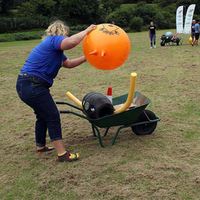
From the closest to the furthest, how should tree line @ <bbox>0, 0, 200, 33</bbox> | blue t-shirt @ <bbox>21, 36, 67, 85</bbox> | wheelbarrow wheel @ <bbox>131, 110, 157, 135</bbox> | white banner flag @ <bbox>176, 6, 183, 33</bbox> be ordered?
blue t-shirt @ <bbox>21, 36, 67, 85</bbox> → wheelbarrow wheel @ <bbox>131, 110, 157, 135</bbox> → white banner flag @ <bbox>176, 6, 183, 33</bbox> → tree line @ <bbox>0, 0, 200, 33</bbox>

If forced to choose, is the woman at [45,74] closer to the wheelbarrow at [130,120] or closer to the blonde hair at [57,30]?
the blonde hair at [57,30]

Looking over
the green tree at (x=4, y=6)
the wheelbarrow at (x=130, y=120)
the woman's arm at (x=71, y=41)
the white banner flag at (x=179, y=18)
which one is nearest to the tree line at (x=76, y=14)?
the green tree at (x=4, y=6)

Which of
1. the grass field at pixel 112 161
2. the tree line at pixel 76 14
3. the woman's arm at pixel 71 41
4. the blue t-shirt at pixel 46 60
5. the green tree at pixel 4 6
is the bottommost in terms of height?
the tree line at pixel 76 14

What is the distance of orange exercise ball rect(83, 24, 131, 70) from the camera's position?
14.9 feet

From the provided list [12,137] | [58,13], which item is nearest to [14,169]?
[12,137]

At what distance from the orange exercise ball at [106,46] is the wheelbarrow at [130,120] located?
2.34ft

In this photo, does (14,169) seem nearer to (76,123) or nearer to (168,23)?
(76,123)

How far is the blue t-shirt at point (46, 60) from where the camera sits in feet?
15.3

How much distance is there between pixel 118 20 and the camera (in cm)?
4662

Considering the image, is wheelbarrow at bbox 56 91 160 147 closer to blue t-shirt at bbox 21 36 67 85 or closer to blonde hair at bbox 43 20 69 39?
blue t-shirt at bbox 21 36 67 85

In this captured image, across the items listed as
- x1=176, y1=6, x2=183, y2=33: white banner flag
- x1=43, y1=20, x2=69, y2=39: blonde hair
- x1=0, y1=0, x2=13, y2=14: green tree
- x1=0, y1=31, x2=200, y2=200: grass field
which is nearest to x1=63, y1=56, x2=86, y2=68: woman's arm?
x1=43, y1=20, x2=69, y2=39: blonde hair

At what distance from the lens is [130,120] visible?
17.5 feet

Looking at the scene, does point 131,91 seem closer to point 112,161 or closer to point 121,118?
point 121,118

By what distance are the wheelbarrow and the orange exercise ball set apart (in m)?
0.71
